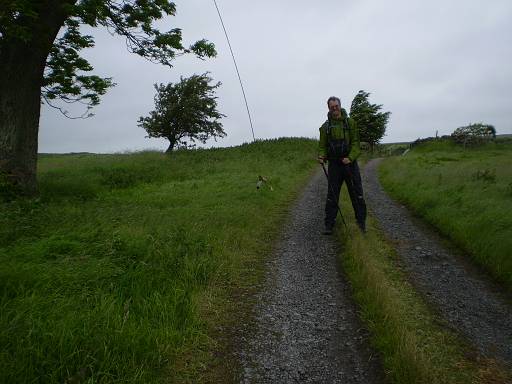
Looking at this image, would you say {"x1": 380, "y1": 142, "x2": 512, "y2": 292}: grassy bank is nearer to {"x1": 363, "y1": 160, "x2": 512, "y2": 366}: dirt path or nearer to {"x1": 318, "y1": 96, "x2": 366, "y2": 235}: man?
{"x1": 363, "y1": 160, "x2": 512, "y2": 366}: dirt path

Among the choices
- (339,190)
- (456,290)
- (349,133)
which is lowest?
(456,290)

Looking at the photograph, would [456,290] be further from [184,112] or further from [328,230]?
[184,112]

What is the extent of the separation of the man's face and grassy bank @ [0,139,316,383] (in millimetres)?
2586

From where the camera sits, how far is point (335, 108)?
22.6ft

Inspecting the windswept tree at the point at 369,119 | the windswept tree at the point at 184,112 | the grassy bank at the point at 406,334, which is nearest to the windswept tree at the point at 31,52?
the grassy bank at the point at 406,334

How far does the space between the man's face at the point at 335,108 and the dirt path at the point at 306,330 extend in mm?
2661

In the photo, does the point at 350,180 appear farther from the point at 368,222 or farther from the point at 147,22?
the point at 147,22

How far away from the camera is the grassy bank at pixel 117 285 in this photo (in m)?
2.76

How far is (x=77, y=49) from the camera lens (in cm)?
1035

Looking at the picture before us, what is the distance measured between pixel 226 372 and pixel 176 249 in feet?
7.38

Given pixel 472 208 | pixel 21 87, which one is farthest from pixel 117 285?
pixel 472 208

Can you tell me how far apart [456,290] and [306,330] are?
244 centimetres

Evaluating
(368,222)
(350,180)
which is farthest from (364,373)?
(368,222)

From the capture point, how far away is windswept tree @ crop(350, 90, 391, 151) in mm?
40031
